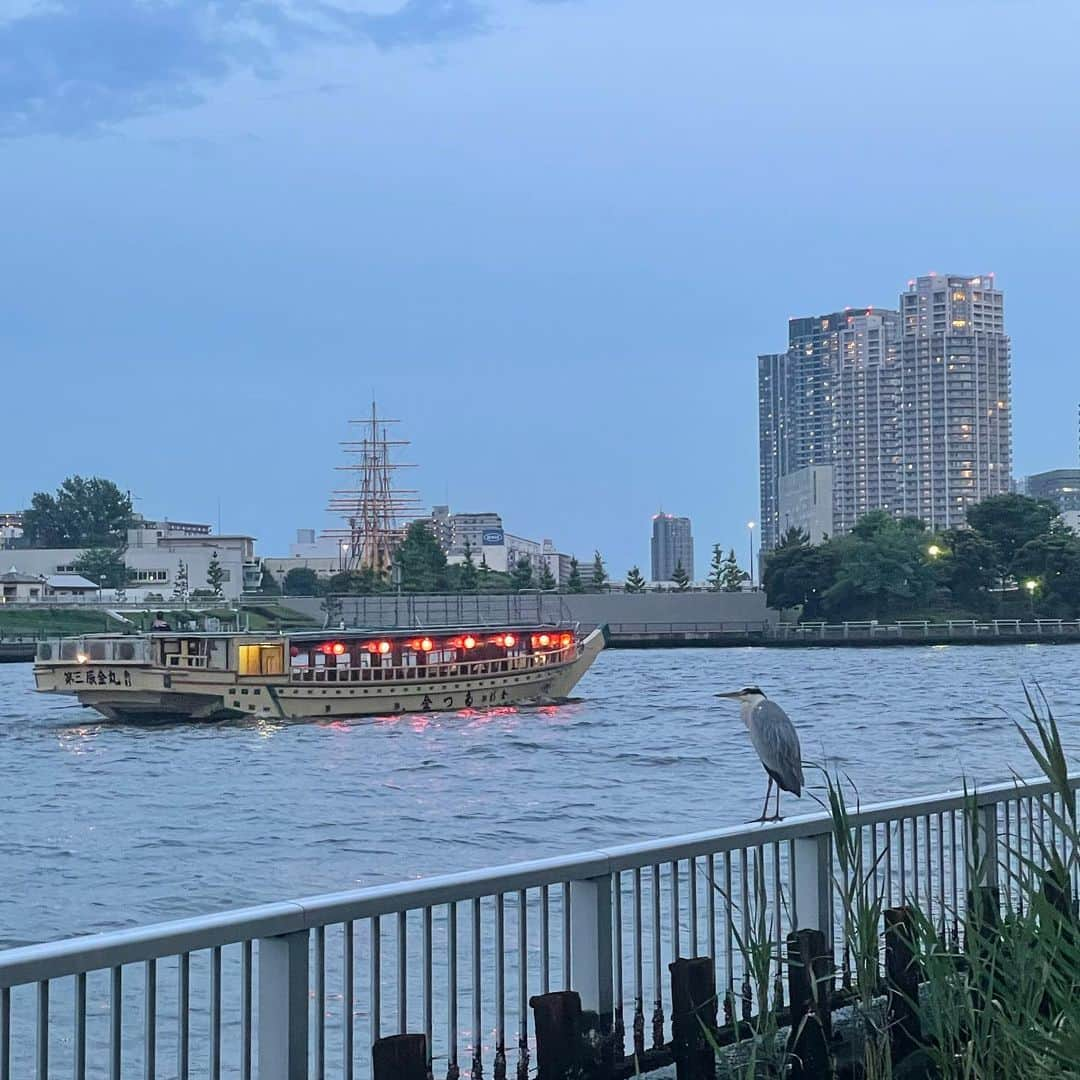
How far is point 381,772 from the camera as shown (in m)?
37.1

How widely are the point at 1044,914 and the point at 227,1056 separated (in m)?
8.63

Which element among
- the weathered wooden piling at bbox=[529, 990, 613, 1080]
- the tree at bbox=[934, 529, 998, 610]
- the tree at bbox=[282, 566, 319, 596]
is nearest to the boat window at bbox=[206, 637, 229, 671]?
the weathered wooden piling at bbox=[529, 990, 613, 1080]

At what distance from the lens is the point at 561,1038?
15.3 feet

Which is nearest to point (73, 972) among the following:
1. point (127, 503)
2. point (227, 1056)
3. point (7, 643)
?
point (227, 1056)

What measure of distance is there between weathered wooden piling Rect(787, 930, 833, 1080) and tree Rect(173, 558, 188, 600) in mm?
128543

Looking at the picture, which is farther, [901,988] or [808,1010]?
[901,988]

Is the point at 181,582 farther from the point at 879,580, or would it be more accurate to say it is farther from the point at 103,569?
the point at 879,580

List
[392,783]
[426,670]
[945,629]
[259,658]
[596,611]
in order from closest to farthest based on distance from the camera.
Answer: [392,783]
[259,658]
[426,670]
[945,629]
[596,611]

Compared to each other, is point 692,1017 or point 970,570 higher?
Result: point 970,570

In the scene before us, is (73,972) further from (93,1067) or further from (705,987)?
(93,1067)

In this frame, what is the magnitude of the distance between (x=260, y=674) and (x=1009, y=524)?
3131 inches

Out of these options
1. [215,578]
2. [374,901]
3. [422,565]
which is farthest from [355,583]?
[374,901]

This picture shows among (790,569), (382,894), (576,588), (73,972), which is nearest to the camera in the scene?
(73,972)

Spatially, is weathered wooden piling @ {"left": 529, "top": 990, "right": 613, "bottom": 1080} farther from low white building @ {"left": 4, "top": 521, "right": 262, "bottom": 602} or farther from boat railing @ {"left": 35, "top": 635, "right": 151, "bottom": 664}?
low white building @ {"left": 4, "top": 521, "right": 262, "bottom": 602}
